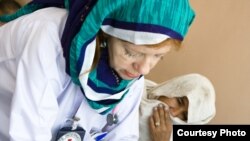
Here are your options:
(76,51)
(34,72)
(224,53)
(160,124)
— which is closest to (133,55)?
(76,51)

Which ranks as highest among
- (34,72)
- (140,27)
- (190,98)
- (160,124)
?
(140,27)

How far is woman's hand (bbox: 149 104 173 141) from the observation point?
1.55m

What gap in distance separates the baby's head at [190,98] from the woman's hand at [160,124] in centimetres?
4

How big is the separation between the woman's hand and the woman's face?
2.33 ft

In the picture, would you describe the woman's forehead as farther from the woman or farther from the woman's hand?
the woman's hand

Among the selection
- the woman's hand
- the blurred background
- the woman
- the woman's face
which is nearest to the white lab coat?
the woman

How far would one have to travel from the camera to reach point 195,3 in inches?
69.5

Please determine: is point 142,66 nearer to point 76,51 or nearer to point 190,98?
point 76,51

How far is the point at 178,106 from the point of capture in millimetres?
1646

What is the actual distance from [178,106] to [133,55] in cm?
85

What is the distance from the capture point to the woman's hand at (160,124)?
155 cm

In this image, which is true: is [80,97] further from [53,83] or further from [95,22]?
[95,22]

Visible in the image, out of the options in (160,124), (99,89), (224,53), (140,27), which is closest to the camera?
(140,27)

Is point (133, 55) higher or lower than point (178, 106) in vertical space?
higher
